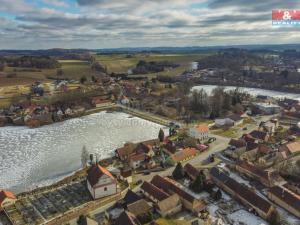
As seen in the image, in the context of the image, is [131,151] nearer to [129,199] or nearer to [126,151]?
[126,151]

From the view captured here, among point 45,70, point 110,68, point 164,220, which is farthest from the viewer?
point 110,68

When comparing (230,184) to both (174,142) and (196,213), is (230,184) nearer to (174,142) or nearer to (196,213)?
(196,213)

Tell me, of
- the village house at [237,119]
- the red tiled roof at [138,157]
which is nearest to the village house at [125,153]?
the red tiled roof at [138,157]

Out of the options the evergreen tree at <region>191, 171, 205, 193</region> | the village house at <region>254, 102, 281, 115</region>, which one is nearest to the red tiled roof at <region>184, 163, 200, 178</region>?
the evergreen tree at <region>191, 171, 205, 193</region>

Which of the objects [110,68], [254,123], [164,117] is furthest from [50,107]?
[110,68]

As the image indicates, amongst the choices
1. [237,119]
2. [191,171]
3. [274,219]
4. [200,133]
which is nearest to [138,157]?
[191,171]

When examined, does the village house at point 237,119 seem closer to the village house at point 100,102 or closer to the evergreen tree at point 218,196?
the evergreen tree at point 218,196
